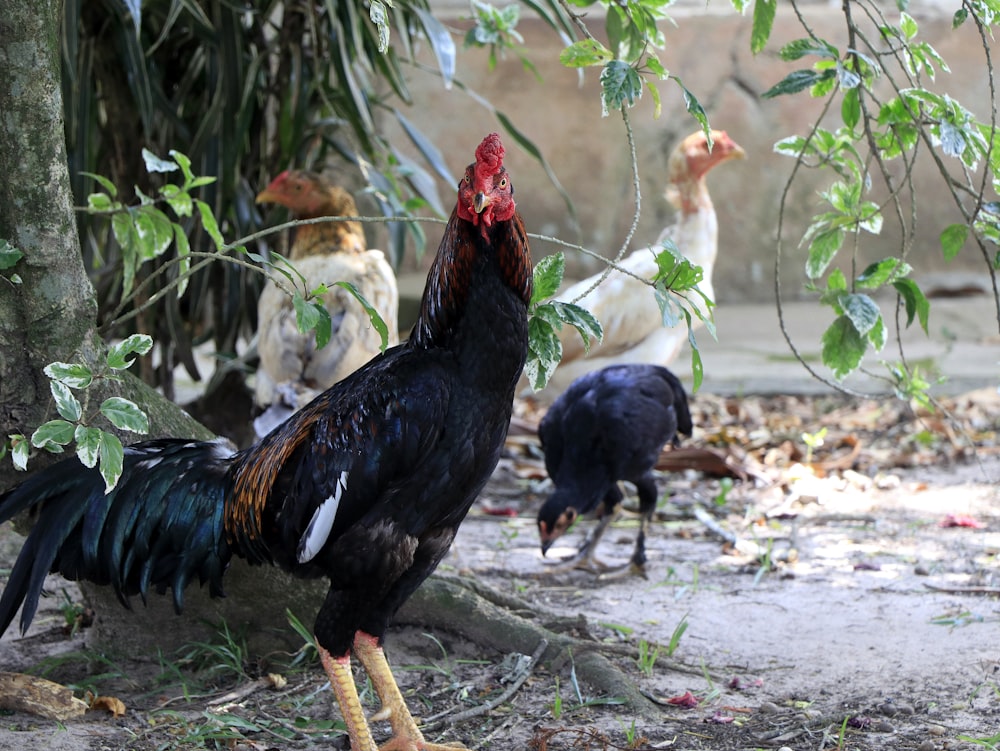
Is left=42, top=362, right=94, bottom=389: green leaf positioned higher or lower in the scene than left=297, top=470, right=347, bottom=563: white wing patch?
higher

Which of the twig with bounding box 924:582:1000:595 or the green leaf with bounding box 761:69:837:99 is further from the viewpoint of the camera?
the twig with bounding box 924:582:1000:595

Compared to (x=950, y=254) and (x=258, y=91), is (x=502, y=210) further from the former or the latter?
(x=258, y=91)

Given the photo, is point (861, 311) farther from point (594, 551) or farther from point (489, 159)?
point (594, 551)

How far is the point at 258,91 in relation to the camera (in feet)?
17.9

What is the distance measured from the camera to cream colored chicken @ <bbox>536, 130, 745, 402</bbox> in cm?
594

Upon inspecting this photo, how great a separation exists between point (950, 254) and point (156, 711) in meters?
2.65

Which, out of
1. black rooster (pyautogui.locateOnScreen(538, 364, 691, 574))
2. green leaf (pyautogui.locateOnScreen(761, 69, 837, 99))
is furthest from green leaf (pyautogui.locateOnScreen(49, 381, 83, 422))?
black rooster (pyautogui.locateOnScreen(538, 364, 691, 574))

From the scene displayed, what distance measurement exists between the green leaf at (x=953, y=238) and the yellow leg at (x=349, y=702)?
2.02 metres

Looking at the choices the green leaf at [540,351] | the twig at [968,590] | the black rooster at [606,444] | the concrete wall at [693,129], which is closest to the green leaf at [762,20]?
the green leaf at [540,351]

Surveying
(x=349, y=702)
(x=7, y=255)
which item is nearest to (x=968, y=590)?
(x=349, y=702)

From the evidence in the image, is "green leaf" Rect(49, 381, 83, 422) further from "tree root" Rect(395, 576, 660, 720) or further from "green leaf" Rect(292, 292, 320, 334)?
"tree root" Rect(395, 576, 660, 720)

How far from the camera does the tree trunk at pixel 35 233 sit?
2.88 metres

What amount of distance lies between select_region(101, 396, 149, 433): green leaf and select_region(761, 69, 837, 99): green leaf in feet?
5.65

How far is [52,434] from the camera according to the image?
7.93ft
